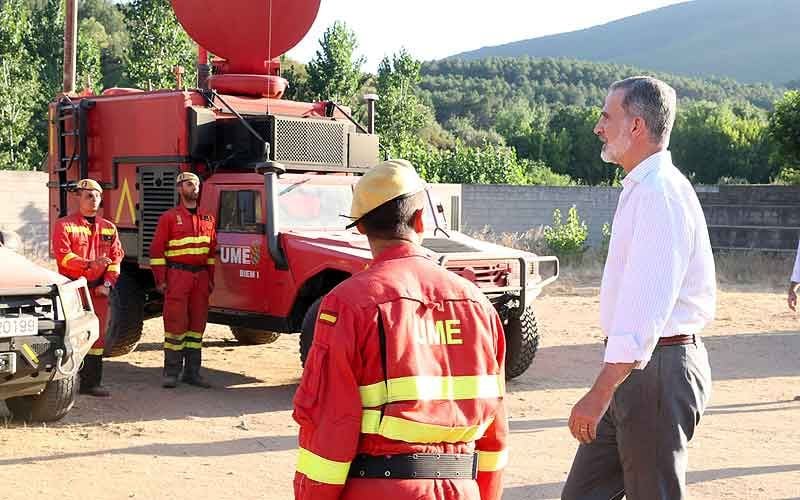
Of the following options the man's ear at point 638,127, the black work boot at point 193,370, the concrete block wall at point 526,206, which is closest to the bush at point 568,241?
the concrete block wall at point 526,206

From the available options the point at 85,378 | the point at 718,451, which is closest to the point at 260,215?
the point at 85,378

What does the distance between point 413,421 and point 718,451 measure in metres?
5.38

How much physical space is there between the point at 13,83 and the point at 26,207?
35.9 feet

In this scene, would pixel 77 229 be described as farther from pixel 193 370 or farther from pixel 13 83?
pixel 13 83

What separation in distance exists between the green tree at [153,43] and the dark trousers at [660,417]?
3075cm

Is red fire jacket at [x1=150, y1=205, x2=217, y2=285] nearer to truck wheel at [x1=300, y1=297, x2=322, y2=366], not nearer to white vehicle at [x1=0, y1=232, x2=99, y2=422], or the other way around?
truck wheel at [x1=300, y1=297, x2=322, y2=366]

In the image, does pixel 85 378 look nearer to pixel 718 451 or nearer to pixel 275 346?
pixel 275 346

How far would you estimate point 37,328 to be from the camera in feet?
23.1

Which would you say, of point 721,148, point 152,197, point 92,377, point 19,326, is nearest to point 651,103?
point 19,326

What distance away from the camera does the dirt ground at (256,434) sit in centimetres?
642

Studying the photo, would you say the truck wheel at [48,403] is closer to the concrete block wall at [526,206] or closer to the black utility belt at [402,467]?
the black utility belt at [402,467]

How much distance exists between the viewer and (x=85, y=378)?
353 inches

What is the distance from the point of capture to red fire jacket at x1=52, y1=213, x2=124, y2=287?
844cm

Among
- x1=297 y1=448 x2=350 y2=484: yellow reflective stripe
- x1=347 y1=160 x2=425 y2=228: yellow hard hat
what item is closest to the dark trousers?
x1=347 y1=160 x2=425 y2=228: yellow hard hat
